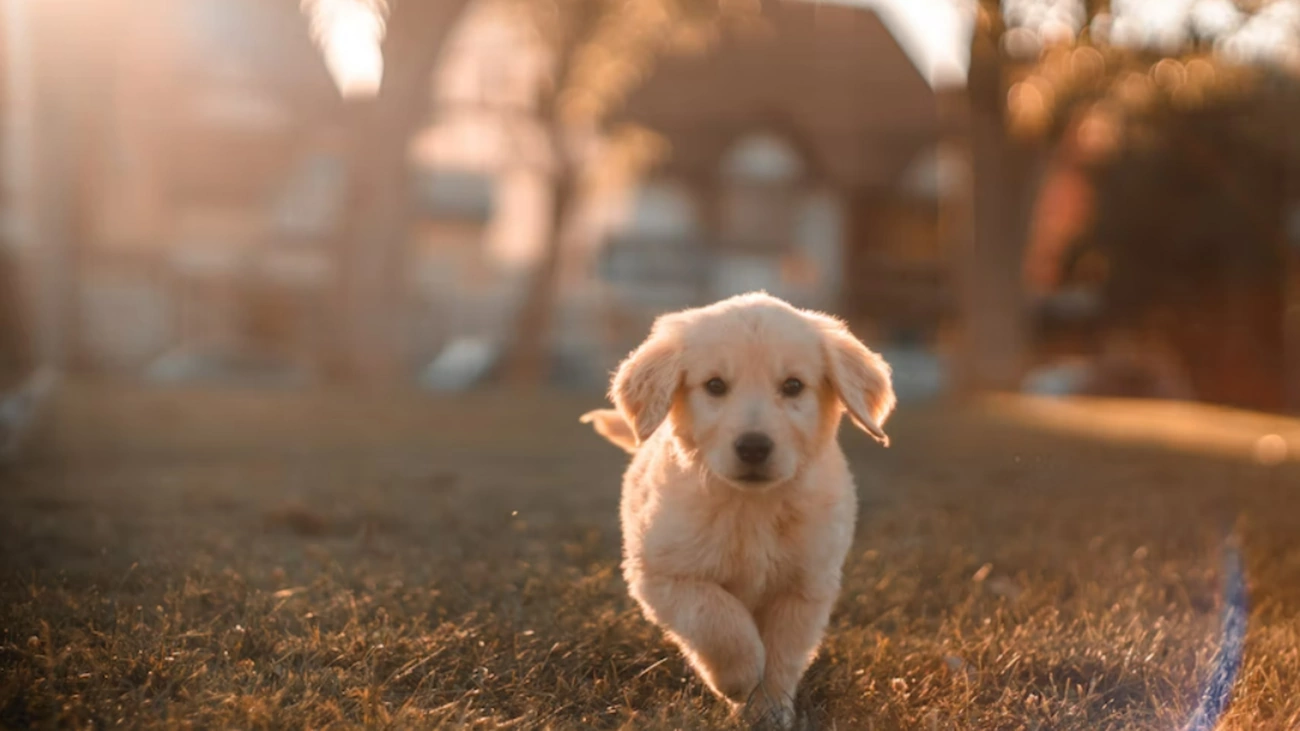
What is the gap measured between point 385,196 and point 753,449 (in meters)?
13.0

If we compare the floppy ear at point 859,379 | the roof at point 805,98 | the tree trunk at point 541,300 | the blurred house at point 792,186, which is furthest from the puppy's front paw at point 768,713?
the roof at point 805,98

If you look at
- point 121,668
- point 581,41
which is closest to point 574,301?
point 581,41

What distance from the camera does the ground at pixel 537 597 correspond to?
145 inches

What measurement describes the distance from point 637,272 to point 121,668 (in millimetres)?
34847

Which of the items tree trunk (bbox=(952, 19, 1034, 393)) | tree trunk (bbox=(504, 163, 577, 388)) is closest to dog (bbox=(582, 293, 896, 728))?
tree trunk (bbox=(952, 19, 1034, 393))

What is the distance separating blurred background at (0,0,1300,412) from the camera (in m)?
16.5

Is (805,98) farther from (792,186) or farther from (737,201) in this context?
(737,201)

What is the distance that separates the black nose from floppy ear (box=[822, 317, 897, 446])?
0.42 metres

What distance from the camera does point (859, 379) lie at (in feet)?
14.4

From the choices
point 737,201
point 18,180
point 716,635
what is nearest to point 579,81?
point 18,180

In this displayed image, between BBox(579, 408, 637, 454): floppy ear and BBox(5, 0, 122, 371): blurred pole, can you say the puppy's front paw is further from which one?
BBox(5, 0, 122, 371): blurred pole

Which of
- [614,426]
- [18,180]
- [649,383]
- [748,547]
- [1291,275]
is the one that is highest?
[18,180]

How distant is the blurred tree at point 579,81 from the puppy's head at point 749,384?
13730mm

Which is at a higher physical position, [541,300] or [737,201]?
[737,201]
